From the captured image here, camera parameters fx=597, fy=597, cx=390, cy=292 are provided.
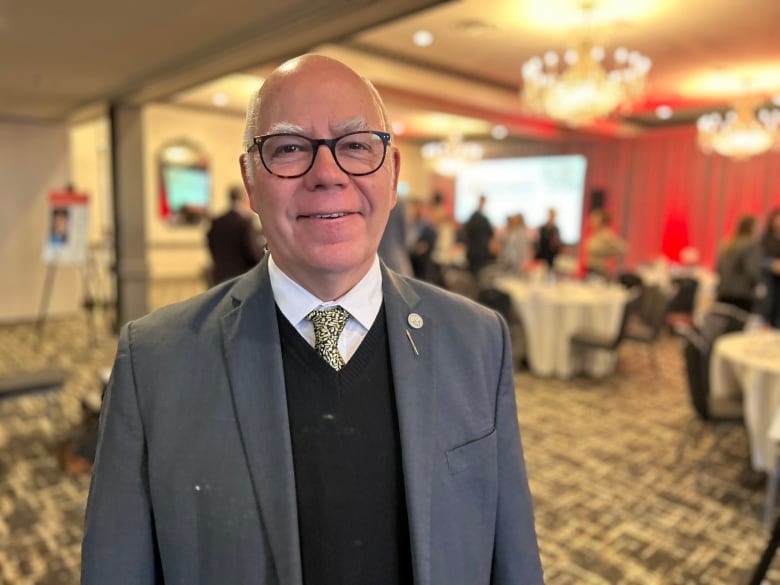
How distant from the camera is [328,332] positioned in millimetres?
941

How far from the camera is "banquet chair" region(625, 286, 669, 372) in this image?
218 inches

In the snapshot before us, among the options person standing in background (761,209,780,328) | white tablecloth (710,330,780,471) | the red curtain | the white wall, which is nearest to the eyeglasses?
white tablecloth (710,330,780,471)

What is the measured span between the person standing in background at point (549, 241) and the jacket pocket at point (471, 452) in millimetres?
7769

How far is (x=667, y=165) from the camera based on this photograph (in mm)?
Answer: 11344

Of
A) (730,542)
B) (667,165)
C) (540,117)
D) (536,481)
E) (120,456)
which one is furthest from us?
(667,165)

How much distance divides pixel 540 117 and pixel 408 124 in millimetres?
2602

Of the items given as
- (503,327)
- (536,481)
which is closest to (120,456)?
(503,327)

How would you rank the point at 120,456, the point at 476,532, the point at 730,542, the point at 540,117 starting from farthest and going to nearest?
the point at 540,117 → the point at 730,542 → the point at 476,532 → the point at 120,456

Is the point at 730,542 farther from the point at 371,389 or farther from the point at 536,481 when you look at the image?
the point at 371,389

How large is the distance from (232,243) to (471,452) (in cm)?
412

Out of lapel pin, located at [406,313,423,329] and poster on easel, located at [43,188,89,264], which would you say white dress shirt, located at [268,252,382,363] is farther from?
poster on easel, located at [43,188,89,264]

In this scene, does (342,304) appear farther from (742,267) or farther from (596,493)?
(742,267)

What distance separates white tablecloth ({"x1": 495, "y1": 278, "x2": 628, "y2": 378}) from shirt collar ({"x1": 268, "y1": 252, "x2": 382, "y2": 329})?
488 cm

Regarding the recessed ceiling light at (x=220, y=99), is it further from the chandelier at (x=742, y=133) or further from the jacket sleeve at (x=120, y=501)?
the jacket sleeve at (x=120, y=501)
